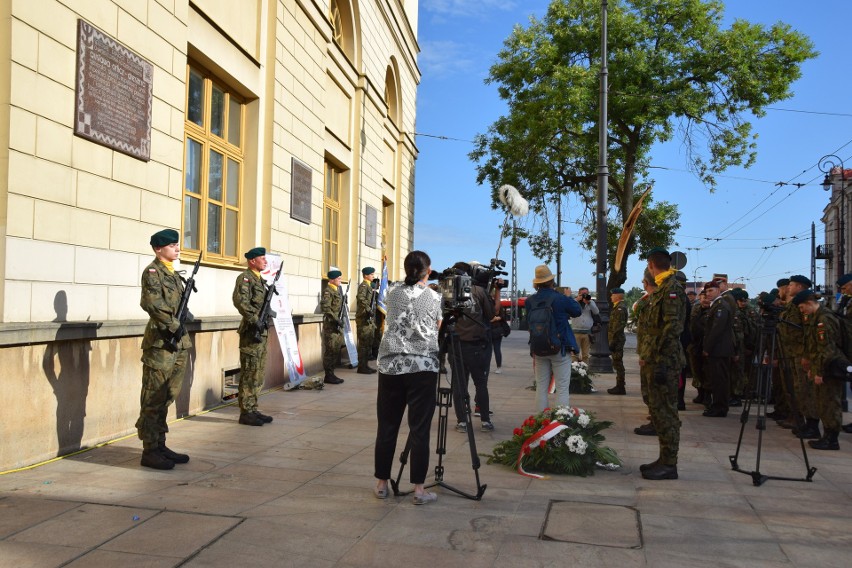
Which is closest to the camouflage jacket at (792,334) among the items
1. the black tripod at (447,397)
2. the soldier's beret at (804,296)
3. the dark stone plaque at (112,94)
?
the soldier's beret at (804,296)

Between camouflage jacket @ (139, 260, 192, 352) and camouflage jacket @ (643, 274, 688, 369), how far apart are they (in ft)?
13.6

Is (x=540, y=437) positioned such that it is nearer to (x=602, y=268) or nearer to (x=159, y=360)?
(x=159, y=360)

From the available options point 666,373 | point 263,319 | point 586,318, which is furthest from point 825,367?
point 586,318

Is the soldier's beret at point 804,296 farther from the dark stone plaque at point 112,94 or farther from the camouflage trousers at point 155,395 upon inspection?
the dark stone plaque at point 112,94

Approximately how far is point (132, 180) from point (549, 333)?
465 centimetres

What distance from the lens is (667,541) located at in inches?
168

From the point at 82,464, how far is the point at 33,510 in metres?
1.35

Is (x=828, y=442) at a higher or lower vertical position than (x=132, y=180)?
lower

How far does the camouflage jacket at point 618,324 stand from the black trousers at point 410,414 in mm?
7080

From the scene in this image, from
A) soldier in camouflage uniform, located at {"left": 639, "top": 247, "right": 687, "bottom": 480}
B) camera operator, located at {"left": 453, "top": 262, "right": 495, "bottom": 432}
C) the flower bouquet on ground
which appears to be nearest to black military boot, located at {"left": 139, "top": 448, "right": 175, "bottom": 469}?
the flower bouquet on ground

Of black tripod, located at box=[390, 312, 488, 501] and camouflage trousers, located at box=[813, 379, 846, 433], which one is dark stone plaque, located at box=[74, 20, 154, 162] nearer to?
black tripod, located at box=[390, 312, 488, 501]

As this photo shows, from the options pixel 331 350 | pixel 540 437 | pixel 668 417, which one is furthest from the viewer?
pixel 331 350

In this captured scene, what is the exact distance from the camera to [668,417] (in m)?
5.89

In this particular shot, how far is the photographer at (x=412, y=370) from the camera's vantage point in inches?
195
